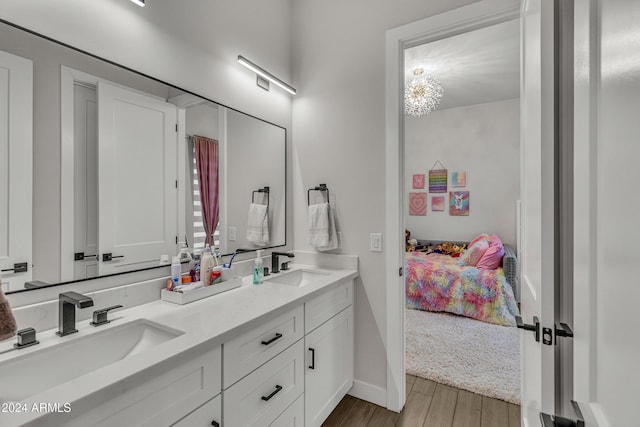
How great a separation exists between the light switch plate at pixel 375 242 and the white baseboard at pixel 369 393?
0.89 m

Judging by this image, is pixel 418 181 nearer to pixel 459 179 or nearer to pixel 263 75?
pixel 459 179

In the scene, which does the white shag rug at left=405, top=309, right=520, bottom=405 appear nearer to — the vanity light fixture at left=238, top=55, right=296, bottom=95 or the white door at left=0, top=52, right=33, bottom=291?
the vanity light fixture at left=238, top=55, right=296, bottom=95

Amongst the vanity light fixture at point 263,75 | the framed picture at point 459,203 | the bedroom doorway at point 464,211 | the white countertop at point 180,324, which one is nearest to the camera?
the white countertop at point 180,324

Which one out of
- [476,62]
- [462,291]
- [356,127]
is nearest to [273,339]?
[356,127]

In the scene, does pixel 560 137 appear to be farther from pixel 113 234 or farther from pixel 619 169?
pixel 113 234

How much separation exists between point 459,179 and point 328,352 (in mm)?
4066

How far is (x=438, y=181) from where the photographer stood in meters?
5.14

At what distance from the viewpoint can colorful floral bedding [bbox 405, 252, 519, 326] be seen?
10.8 ft

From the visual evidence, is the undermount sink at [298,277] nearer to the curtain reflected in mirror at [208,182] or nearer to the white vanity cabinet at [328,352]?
the white vanity cabinet at [328,352]

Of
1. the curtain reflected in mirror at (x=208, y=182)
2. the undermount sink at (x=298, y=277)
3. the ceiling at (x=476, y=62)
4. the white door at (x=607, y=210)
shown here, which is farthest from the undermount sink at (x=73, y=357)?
the ceiling at (x=476, y=62)

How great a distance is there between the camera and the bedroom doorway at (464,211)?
258cm

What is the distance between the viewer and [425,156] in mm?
5242

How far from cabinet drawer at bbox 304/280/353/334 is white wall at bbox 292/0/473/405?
0.50ft

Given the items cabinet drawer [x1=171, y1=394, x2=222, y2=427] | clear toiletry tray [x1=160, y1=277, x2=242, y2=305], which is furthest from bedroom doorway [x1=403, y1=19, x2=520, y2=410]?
cabinet drawer [x1=171, y1=394, x2=222, y2=427]
